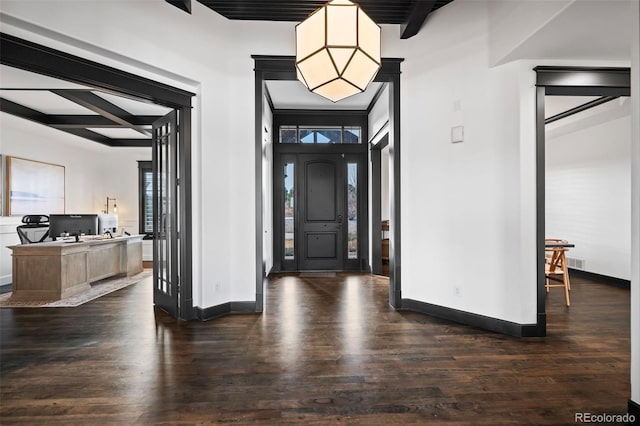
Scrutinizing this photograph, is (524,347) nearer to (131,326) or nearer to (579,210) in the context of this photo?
(131,326)

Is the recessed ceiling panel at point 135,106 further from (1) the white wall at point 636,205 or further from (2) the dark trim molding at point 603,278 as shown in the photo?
(2) the dark trim molding at point 603,278

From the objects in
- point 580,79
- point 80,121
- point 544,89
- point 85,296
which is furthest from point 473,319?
point 80,121

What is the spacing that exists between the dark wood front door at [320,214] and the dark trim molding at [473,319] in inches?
114

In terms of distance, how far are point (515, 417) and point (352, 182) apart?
5.28m

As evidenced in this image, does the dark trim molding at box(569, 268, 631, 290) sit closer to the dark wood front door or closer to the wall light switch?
the wall light switch

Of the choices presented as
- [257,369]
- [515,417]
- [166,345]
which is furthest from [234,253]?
[515,417]

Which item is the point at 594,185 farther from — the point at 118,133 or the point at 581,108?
the point at 118,133

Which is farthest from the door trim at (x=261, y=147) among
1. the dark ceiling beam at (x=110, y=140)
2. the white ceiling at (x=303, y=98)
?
the dark ceiling beam at (x=110, y=140)

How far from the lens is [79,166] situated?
7.77 meters

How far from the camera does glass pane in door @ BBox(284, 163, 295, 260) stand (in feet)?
22.0

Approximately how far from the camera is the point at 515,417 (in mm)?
1909

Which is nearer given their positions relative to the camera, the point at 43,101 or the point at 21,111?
the point at 43,101

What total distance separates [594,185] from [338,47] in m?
5.97

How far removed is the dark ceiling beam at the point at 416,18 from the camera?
3.25m
